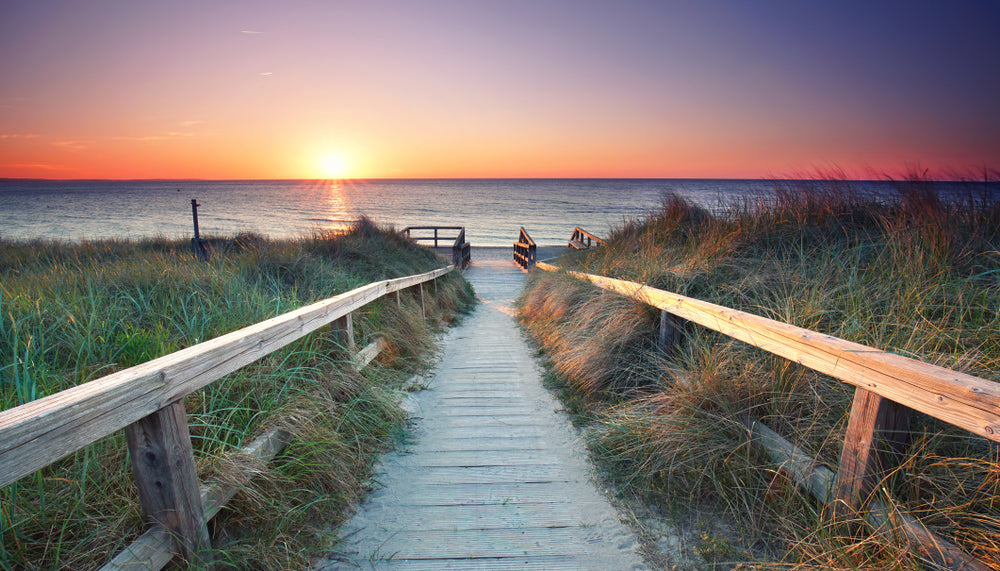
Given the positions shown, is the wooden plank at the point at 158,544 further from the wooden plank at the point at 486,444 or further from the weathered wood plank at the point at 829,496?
the weathered wood plank at the point at 829,496

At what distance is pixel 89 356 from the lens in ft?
7.81

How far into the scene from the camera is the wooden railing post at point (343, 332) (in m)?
3.64

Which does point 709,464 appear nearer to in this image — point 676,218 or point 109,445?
point 109,445

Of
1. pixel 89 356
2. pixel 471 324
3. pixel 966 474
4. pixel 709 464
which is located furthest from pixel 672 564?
pixel 471 324

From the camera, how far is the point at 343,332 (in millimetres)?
3693

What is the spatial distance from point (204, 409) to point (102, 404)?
38.4 inches

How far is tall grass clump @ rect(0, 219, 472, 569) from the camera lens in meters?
1.59

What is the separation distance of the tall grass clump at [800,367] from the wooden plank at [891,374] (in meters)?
0.35

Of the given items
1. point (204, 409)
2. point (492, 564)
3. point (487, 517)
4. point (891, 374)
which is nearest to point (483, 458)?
point (487, 517)

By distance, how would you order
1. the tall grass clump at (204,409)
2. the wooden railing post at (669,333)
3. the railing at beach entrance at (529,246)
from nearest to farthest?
1. the tall grass clump at (204,409)
2. the wooden railing post at (669,333)
3. the railing at beach entrance at (529,246)

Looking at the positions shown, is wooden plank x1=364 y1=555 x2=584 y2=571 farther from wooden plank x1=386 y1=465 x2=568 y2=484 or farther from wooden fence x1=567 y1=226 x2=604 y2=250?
wooden fence x1=567 y1=226 x2=604 y2=250

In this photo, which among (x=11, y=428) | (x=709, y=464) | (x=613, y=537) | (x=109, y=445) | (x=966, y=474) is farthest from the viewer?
(x=709, y=464)

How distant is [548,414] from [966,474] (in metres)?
2.49

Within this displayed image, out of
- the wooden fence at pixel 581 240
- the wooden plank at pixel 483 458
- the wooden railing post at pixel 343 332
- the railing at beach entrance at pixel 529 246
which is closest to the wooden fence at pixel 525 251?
the railing at beach entrance at pixel 529 246
